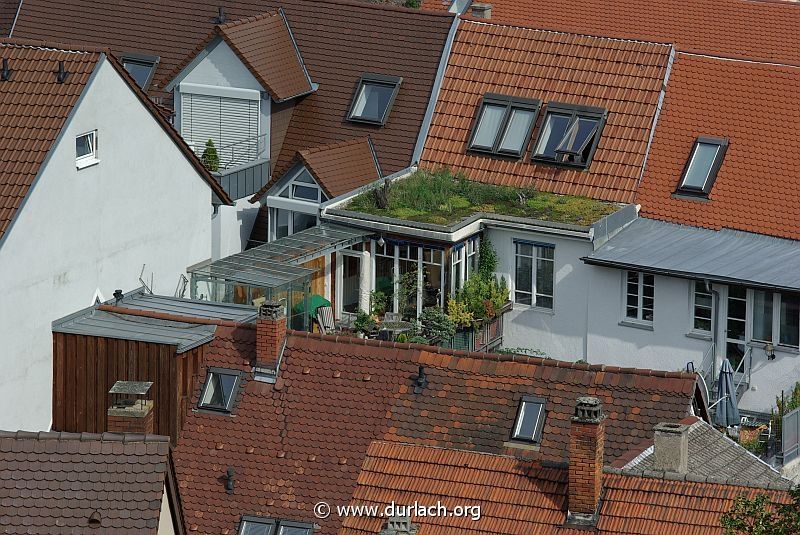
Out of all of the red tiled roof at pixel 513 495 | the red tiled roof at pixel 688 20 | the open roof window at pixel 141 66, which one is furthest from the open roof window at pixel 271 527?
the red tiled roof at pixel 688 20

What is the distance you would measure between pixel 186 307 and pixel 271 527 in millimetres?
7746

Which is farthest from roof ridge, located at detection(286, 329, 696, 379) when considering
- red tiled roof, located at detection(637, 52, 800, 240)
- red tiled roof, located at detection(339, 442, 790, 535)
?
red tiled roof, located at detection(637, 52, 800, 240)

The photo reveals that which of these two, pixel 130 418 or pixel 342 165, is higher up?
pixel 342 165

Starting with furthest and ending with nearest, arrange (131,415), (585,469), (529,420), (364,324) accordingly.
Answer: (364,324), (529,420), (131,415), (585,469)

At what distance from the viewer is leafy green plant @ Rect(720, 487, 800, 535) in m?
25.2

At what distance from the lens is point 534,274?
4525cm

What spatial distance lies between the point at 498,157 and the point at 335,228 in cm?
466

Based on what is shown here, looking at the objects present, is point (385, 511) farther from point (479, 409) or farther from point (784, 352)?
point (784, 352)

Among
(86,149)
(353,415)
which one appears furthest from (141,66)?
(353,415)

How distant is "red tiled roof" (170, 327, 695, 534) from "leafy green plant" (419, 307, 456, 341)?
8.12 meters

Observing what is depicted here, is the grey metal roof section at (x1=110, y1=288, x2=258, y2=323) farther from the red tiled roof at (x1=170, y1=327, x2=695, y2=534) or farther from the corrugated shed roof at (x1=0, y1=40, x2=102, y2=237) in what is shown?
the red tiled roof at (x1=170, y1=327, x2=695, y2=534)

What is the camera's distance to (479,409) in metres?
34.6

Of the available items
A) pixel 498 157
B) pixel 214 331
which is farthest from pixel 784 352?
pixel 214 331

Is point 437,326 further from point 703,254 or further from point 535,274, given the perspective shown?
point 703,254
